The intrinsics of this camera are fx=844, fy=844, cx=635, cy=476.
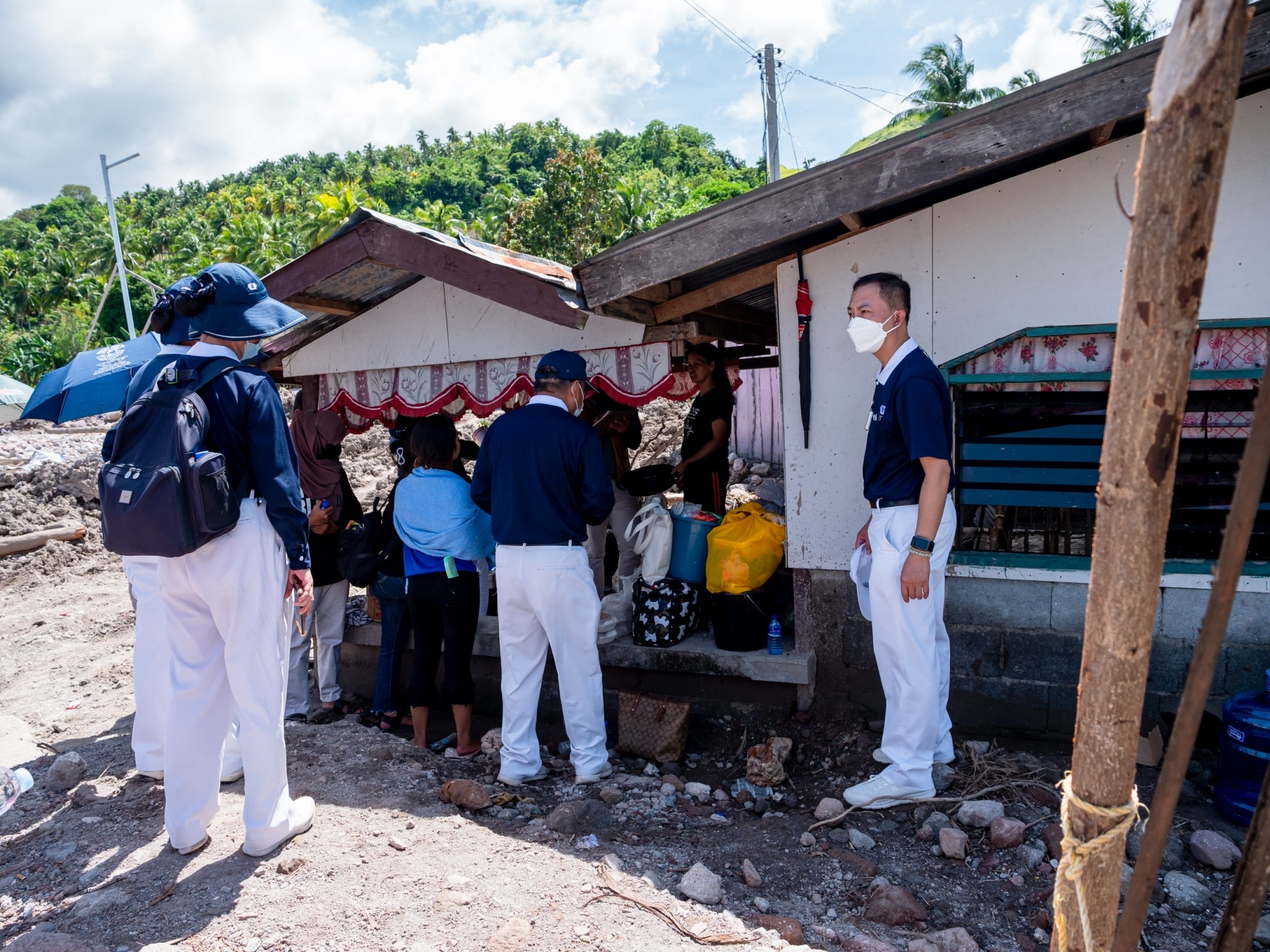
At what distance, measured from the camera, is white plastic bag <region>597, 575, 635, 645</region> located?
17.5ft

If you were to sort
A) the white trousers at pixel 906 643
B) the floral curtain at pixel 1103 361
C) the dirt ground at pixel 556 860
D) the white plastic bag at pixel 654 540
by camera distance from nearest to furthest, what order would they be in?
1. the dirt ground at pixel 556 860
2. the white trousers at pixel 906 643
3. the floral curtain at pixel 1103 361
4. the white plastic bag at pixel 654 540

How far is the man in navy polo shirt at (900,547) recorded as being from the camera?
3742mm

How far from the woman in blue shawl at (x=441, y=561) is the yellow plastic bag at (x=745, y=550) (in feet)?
4.41

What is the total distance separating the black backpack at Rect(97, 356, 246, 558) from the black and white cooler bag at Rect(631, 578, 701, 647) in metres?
2.62

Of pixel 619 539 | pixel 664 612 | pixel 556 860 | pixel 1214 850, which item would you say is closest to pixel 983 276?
pixel 664 612

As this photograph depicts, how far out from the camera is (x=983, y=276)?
4.41 m

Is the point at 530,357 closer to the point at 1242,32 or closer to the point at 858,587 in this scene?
the point at 858,587

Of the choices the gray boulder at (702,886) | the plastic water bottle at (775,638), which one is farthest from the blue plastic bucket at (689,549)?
the gray boulder at (702,886)

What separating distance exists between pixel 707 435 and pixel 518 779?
2806mm

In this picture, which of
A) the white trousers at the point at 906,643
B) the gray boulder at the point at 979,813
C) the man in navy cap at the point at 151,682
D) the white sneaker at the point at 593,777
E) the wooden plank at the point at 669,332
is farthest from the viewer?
the wooden plank at the point at 669,332

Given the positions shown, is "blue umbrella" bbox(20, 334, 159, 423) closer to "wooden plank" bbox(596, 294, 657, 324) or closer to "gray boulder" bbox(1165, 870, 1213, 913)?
"wooden plank" bbox(596, 294, 657, 324)

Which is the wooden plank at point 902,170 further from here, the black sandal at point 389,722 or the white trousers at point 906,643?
the black sandal at point 389,722

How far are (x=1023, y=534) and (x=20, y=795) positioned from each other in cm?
535

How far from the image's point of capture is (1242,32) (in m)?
1.56
